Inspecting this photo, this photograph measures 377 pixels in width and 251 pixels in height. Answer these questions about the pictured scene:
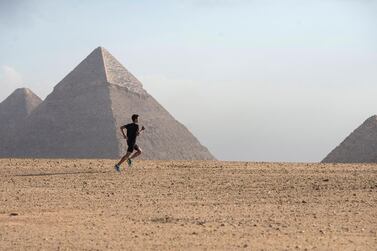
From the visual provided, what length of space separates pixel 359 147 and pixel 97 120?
167ft

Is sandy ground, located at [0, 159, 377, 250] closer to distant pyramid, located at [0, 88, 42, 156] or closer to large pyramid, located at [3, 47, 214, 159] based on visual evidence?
large pyramid, located at [3, 47, 214, 159]

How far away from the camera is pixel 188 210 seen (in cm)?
1064

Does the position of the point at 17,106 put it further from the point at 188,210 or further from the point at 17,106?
the point at 188,210

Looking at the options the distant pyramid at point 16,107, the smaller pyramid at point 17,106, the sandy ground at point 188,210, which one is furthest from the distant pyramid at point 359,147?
the smaller pyramid at point 17,106

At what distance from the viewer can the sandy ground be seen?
8391 mm

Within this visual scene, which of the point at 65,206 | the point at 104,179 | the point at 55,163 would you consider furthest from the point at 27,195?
the point at 55,163

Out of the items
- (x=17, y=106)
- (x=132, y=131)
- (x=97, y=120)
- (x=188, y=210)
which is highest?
(x=17, y=106)

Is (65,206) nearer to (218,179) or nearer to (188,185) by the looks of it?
(188,185)

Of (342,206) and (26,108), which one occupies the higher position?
(26,108)

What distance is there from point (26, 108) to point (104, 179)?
85.2 meters

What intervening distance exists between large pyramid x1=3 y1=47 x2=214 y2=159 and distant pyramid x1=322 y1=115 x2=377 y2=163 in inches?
1692

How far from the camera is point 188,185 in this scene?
13.7 meters

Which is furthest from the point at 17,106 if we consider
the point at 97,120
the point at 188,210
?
the point at 188,210

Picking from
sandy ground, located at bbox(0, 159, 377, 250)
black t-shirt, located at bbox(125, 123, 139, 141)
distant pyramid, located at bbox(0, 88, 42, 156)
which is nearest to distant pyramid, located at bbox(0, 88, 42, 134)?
distant pyramid, located at bbox(0, 88, 42, 156)
